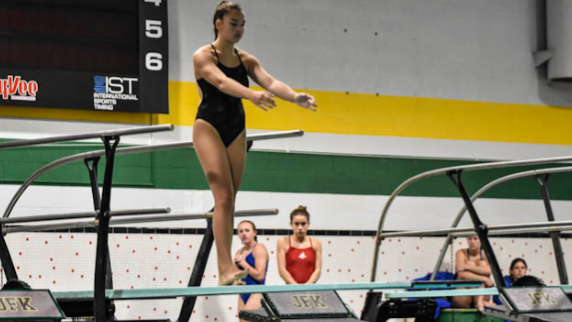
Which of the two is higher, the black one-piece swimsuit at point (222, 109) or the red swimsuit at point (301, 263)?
the black one-piece swimsuit at point (222, 109)

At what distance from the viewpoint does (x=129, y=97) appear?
9219mm

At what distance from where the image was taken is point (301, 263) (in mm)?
9305

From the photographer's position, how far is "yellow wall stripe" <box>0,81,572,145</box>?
9953mm

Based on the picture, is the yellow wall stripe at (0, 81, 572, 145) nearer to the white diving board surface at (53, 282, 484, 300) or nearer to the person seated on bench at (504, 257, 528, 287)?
the person seated on bench at (504, 257, 528, 287)

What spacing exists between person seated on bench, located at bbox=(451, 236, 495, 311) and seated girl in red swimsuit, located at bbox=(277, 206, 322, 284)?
76.5 inches

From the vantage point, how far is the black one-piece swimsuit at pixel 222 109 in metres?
4.59

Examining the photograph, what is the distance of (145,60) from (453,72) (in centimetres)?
432

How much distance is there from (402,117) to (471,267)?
84.7 inches

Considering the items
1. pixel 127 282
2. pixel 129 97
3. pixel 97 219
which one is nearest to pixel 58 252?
pixel 127 282

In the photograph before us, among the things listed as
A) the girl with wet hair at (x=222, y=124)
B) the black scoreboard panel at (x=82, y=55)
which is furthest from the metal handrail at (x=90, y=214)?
the black scoreboard panel at (x=82, y=55)

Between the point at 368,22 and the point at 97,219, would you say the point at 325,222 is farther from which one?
the point at 97,219

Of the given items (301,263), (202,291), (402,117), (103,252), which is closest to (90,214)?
(103,252)

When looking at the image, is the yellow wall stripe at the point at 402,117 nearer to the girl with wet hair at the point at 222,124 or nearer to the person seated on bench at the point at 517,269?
the person seated on bench at the point at 517,269

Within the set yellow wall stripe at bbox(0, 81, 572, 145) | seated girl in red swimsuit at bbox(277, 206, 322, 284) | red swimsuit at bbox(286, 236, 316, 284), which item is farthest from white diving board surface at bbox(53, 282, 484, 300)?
yellow wall stripe at bbox(0, 81, 572, 145)
